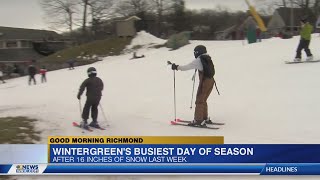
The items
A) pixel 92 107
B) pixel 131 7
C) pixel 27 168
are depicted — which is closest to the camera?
pixel 27 168

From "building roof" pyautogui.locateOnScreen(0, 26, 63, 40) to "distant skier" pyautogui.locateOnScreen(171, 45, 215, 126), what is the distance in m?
50.6

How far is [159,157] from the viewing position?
6.49 meters

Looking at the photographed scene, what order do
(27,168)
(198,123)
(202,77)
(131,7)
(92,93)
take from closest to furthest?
(27,168) < (198,123) < (202,77) < (92,93) < (131,7)

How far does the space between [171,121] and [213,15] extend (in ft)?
155

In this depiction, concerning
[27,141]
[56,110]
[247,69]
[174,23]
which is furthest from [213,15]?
[27,141]

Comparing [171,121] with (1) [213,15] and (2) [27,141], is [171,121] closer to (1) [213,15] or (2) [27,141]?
(2) [27,141]

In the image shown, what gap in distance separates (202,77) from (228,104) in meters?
2.14

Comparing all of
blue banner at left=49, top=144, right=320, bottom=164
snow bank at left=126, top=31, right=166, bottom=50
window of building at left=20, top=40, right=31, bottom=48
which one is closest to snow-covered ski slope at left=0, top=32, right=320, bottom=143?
blue banner at left=49, top=144, right=320, bottom=164

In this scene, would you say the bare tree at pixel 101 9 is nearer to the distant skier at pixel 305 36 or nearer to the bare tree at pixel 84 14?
the bare tree at pixel 84 14

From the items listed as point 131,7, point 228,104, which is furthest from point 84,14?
point 228,104

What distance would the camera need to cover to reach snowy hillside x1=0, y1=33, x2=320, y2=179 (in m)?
8.76

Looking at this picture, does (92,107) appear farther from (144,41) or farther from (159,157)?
(144,41)

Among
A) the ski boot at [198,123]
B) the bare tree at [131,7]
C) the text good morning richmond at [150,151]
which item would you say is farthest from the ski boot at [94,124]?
the bare tree at [131,7]

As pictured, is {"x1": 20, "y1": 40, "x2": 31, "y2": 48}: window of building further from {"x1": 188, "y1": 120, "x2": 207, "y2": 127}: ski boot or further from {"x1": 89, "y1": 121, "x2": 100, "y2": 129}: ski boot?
{"x1": 188, "y1": 120, "x2": 207, "y2": 127}: ski boot
